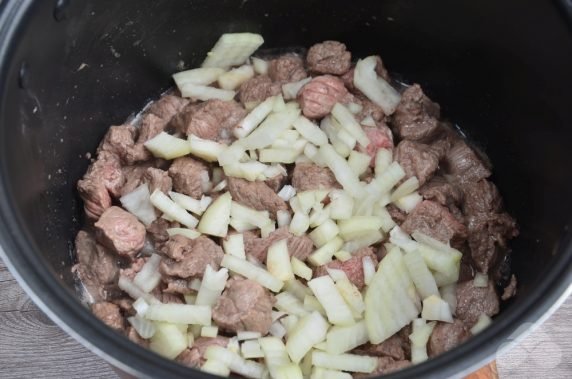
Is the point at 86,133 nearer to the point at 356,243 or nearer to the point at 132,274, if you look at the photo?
the point at 132,274

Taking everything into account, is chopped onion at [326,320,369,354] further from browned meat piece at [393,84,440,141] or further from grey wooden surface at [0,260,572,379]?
browned meat piece at [393,84,440,141]

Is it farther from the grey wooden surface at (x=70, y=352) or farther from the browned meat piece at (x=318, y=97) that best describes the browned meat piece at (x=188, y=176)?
the grey wooden surface at (x=70, y=352)

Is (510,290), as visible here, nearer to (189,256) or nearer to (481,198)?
(481,198)

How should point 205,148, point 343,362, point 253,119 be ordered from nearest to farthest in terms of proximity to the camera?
point 343,362
point 205,148
point 253,119

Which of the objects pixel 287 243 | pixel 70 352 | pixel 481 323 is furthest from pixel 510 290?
pixel 70 352

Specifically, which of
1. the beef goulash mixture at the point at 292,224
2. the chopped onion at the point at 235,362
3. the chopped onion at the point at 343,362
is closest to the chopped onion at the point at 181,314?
the beef goulash mixture at the point at 292,224

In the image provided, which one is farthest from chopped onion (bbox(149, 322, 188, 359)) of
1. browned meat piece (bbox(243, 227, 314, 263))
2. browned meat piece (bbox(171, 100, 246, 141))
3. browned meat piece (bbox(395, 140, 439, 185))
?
browned meat piece (bbox(395, 140, 439, 185))

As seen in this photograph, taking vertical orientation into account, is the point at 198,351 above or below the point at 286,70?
below

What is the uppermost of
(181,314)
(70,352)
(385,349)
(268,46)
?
(268,46)
